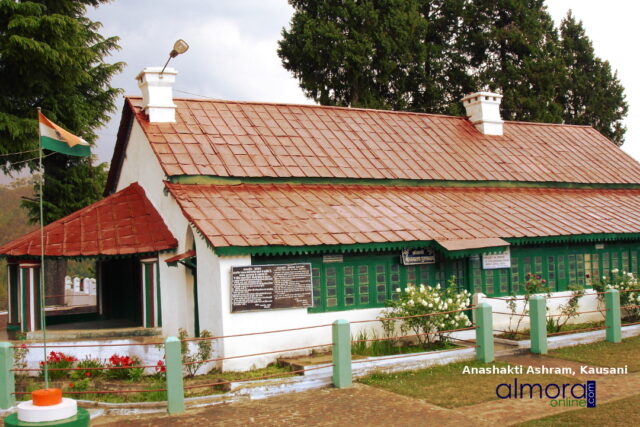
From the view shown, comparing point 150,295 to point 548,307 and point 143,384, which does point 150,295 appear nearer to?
point 143,384

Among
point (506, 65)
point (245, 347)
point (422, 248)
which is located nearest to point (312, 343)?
point (245, 347)

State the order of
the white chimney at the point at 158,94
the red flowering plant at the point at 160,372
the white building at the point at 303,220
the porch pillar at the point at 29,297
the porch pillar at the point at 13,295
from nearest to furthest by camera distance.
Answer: the red flowering plant at the point at 160,372, the white building at the point at 303,220, the porch pillar at the point at 29,297, the porch pillar at the point at 13,295, the white chimney at the point at 158,94

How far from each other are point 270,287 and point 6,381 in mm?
4686

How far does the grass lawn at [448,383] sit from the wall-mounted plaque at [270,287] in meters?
2.22

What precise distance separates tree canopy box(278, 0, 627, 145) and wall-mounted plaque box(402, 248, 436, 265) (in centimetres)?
1650

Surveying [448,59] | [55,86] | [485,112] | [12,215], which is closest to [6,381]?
[55,86]

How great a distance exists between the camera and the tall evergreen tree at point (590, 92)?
115ft

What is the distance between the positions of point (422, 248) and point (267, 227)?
12.0ft

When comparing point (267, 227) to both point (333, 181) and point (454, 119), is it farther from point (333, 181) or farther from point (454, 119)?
point (454, 119)

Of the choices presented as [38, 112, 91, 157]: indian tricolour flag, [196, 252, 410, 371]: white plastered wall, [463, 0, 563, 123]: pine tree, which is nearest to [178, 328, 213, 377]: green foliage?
[196, 252, 410, 371]: white plastered wall

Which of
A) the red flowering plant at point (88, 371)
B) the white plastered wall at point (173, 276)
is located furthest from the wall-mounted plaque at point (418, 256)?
the red flowering plant at point (88, 371)

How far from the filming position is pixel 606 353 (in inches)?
506

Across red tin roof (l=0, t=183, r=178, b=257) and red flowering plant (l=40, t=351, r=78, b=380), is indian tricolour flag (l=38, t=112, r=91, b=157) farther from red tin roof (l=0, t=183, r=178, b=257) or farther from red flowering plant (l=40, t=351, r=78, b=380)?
red flowering plant (l=40, t=351, r=78, b=380)

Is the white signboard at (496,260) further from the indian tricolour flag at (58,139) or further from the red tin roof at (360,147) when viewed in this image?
the indian tricolour flag at (58,139)
